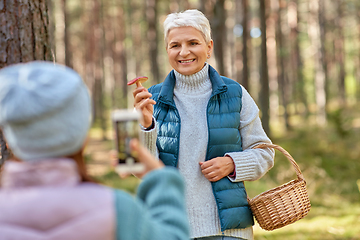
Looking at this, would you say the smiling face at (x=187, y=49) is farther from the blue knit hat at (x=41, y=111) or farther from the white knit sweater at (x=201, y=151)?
the blue knit hat at (x=41, y=111)

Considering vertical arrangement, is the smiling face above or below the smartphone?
above

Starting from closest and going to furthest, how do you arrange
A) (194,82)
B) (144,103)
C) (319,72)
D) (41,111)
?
(41,111) < (144,103) < (194,82) < (319,72)

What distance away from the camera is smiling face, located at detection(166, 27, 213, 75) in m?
2.48

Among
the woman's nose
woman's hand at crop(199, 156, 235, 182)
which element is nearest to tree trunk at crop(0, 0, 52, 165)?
the woman's nose

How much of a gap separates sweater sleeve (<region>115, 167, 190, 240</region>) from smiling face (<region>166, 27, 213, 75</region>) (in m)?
1.27

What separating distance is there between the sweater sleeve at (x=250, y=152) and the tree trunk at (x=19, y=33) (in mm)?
1703

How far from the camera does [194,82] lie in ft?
8.56

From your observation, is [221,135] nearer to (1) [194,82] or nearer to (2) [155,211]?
(1) [194,82]

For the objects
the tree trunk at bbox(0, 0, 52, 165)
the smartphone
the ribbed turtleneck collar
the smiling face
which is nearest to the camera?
the smartphone

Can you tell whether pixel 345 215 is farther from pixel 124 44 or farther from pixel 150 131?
pixel 124 44

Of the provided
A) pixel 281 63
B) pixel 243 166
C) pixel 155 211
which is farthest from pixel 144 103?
pixel 281 63

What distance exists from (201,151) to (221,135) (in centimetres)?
18

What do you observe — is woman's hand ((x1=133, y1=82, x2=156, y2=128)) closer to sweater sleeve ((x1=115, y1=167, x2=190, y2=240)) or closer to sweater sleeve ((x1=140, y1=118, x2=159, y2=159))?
sweater sleeve ((x1=140, y1=118, x2=159, y2=159))

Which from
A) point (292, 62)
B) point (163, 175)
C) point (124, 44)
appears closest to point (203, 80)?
point (163, 175)
